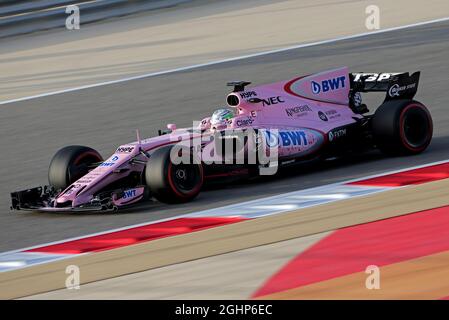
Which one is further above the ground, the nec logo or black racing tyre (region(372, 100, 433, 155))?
the nec logo

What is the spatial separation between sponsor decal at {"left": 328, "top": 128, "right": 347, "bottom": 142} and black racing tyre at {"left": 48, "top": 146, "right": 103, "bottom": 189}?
229cm

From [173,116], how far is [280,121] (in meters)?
3.81

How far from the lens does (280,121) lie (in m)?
10.8

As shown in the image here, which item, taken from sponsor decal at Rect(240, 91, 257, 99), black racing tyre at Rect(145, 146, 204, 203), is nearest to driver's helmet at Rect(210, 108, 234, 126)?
sponsor decal at Rect(240, 91, 257, 99)

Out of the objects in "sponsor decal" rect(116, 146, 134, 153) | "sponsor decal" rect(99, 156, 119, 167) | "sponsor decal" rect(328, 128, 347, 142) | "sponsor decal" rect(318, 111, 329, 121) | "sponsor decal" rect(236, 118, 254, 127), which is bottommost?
"sponsor decal" rect(99, 156, 119, 167)

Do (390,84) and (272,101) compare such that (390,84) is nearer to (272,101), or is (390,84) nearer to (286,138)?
(272,101)

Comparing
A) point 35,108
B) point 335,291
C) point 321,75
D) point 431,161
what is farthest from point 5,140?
point 335,291

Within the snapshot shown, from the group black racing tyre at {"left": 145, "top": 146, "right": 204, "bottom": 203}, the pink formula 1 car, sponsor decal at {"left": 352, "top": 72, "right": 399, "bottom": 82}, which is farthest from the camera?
sponsor decal at {"left": 352, "top": 72, "right": 399, "bottom": 82}

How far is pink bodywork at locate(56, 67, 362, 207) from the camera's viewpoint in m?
10.1

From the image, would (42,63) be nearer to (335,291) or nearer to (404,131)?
(404,131)

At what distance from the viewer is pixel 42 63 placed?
18594 mm

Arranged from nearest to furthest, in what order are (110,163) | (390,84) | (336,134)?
(110,163) → (336,134) → (390,84)

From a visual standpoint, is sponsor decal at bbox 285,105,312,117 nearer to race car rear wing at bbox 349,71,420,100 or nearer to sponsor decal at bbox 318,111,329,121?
sponsor decal at bbox 318,111,329,121

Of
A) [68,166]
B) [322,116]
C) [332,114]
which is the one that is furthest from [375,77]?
[68,166]
